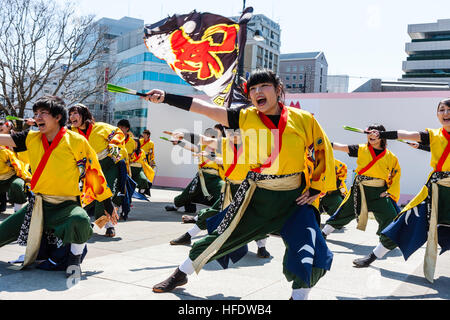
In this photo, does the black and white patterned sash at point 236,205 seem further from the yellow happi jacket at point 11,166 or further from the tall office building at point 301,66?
the tall office building at point 301,66

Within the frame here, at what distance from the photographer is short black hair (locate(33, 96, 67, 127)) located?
13.0ft

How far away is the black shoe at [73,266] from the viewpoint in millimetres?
3828

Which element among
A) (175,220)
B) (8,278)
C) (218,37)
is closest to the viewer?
(8,278)

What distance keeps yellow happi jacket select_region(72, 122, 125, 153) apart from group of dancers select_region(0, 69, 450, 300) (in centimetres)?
2

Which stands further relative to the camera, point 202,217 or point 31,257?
point 202,217

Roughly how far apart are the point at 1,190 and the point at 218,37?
18.1ft

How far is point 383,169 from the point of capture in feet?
19.7

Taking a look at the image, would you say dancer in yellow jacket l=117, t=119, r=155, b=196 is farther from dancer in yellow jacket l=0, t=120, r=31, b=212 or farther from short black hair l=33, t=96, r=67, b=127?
short black hair l=33, t=96, r=67, b=127

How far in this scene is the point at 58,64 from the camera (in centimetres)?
2053

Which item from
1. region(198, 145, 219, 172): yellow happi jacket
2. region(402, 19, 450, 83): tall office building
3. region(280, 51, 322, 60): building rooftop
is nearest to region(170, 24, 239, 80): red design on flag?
region(198, 145, 219, 172): yellow happi jacket

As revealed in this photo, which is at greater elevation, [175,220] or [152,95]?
[152,95]
